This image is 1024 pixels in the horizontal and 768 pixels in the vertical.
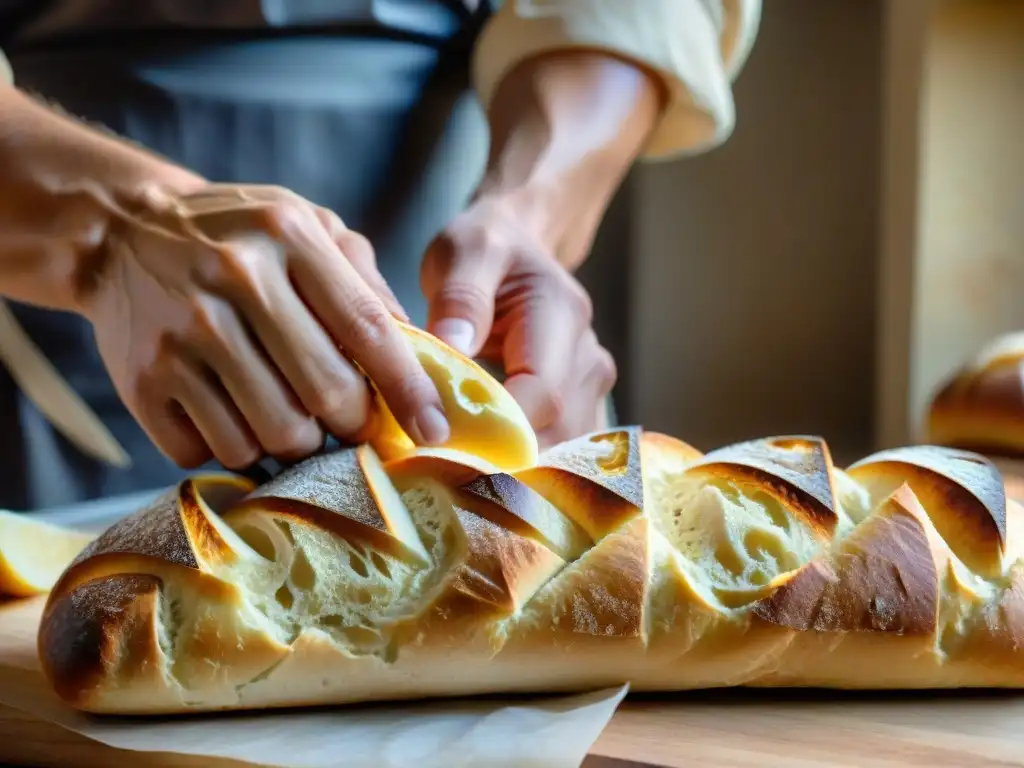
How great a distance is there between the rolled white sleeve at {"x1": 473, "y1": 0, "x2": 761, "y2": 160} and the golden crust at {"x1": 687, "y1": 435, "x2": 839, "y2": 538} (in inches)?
29.8

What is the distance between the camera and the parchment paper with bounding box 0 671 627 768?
615 mm

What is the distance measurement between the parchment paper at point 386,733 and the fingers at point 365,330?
0.23m

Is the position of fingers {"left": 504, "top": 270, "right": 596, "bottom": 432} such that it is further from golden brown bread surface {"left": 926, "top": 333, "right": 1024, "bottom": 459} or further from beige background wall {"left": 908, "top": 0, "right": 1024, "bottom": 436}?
beige background wall {"left": 908, "top": 0, "right": 1024, "bottom": 436}

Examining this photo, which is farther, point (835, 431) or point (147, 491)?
point (835, 431)

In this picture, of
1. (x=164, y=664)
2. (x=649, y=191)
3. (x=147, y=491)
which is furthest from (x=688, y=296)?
(x=164, y=664)

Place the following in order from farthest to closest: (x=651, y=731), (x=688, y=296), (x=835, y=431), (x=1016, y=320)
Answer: (x=688, y=296) < (x=835, y=431) < (x=1016, y=320) < (x=651, y=731)

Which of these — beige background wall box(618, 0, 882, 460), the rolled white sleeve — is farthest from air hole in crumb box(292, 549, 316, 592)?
beige background wall box(618, 0, 882, 460)

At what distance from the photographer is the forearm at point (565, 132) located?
4.53 feet

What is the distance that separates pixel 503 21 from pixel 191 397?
85 cm

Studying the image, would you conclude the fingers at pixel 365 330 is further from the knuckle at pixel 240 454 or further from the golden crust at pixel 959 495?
the golden crust at pixel 959 495

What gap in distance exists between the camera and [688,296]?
3.03m

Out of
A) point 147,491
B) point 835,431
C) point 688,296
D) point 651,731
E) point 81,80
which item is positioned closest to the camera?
point 651,731

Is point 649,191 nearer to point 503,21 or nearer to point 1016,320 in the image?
point 1016,320

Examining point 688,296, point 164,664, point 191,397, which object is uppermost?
point 191,397
